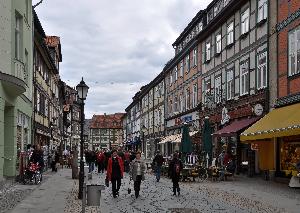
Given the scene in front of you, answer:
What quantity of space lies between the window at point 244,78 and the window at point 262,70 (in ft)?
5.21

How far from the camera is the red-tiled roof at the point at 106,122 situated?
149 m

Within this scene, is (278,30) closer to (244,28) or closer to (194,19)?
(244,28)

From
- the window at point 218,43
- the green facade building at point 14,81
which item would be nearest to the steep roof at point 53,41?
the window at point 218,43

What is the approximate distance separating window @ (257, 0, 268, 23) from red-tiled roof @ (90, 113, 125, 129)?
122029 mm

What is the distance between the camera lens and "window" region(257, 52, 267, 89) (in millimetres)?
25797

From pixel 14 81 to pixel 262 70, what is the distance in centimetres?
1305

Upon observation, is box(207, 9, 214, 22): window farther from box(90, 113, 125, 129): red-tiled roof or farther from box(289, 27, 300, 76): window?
box(90, 113, 125, 129): red-tiled roof

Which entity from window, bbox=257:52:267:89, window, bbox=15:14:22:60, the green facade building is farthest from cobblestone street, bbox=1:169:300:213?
window, bbox=257:52:267:89

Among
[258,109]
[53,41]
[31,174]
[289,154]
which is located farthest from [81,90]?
[53,41]

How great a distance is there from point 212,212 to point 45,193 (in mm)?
7051

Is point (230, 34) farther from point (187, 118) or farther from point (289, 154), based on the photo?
point (187, 118)

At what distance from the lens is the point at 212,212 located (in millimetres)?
13484

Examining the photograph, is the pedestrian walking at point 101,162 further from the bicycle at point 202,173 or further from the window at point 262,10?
the window at point 262,10

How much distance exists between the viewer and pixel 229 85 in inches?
1249
